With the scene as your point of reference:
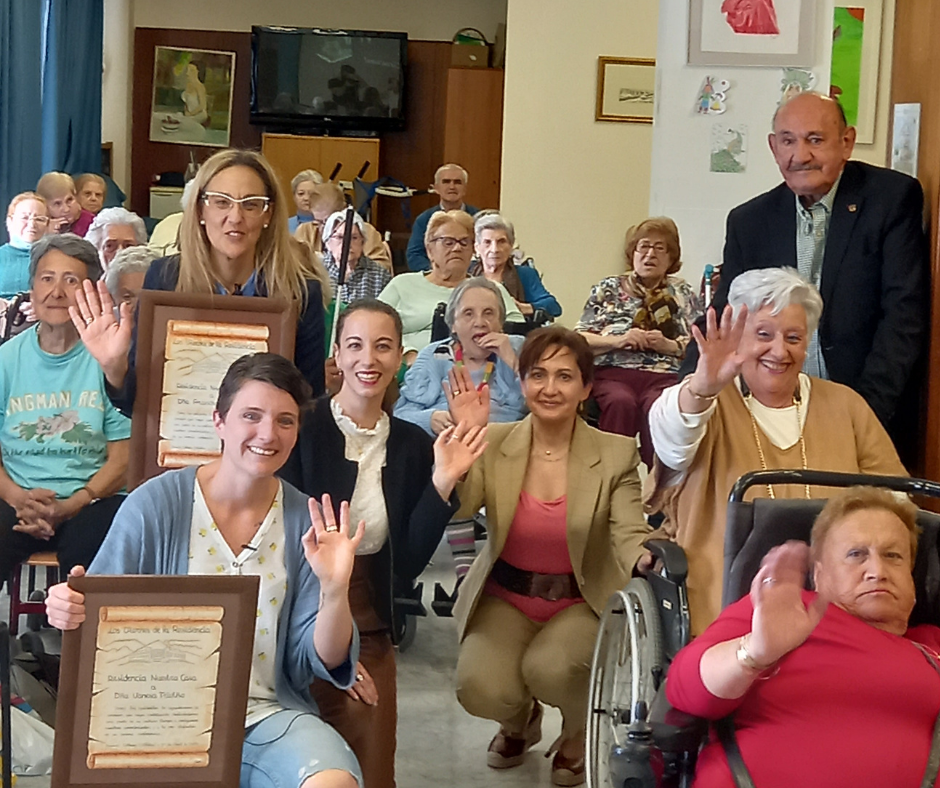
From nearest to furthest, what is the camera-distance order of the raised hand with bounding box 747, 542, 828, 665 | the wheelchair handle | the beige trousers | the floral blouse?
the raised hand with bounding box 747, 542, 828, 665
the wheelchair handle
the beige trousers
the floral blouse

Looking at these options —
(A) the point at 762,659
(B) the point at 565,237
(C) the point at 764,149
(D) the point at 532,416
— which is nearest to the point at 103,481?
(D) the point at 532,416

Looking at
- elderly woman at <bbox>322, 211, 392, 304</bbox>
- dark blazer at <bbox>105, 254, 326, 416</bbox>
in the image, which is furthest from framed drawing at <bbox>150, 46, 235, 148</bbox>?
dark blazer at <bbox>105, 254, 326, 416</bbox>

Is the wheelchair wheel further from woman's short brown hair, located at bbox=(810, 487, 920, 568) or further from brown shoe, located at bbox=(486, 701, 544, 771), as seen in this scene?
brown shoe, located at bbox=(486, 701, 544, 771)

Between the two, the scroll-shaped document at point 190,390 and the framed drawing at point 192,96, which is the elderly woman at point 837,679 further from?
the framed drawing at point 192,96

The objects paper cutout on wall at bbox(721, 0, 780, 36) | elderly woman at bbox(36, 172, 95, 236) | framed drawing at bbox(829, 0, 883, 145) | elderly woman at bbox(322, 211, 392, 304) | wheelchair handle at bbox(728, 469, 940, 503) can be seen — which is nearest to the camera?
wheelchair handle at bbox(728, 469, 940, 503)

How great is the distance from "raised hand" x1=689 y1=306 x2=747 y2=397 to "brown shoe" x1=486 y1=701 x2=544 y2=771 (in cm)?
121

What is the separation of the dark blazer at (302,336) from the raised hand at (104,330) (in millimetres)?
55

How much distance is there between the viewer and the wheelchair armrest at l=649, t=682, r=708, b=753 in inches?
81.0

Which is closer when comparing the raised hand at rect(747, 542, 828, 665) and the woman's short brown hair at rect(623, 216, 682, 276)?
the raised hand at rect(747, 542, 828, 665)

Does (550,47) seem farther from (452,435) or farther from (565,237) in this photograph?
(452,435)

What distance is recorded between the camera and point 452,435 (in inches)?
102

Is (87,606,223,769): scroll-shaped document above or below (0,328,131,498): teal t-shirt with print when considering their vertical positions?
below

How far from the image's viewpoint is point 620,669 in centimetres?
280

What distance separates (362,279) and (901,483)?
3623 mm
